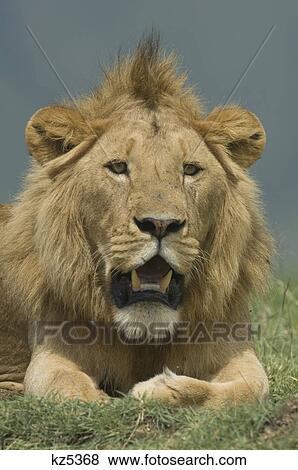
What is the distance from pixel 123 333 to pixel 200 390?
601 millimetres

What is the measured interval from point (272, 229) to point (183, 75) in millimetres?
1017

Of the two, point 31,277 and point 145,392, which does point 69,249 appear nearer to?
point 31,277

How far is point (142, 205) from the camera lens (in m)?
5.55

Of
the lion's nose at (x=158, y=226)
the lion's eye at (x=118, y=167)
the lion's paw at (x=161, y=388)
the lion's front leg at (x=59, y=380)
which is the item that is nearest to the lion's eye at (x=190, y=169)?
the lion's eye at (x=118, y=167)

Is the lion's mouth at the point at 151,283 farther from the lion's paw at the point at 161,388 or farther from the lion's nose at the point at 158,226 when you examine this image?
the lion's paw at the point at 161,388

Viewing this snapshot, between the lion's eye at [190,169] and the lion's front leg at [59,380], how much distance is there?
3.69ft

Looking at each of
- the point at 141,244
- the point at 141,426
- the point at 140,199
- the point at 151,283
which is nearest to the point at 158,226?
the point at 141,244

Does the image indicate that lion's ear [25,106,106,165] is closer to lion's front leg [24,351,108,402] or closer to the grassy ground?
lion's front leg [24,351,108,402]

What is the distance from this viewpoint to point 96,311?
5938mm

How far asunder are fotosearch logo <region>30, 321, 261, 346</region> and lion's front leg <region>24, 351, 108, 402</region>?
116 mm

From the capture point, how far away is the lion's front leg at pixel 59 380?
18.9 feet

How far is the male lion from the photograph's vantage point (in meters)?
5.64

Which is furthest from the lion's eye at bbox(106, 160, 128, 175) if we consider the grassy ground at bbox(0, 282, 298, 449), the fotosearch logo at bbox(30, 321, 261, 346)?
the grassy ground at bbox(0, 282, 298, 449)

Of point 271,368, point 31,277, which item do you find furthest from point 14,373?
point 271,368
